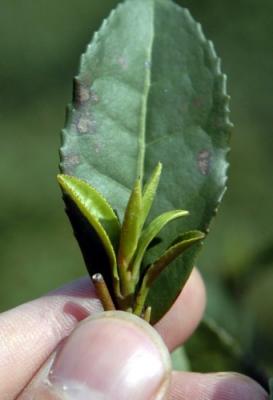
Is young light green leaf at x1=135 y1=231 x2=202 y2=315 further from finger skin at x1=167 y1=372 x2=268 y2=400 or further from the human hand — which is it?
finger skin at x1=167 y1=372 x2=268 y2=400

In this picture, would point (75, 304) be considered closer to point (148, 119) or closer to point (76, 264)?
point (148, 119)

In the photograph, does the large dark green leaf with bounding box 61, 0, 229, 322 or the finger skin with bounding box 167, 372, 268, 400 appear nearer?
the large dark green leaf with bounding box 61, 0, 229, 322

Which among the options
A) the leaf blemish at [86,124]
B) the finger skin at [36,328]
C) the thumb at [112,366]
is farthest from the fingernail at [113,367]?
the leaf blemish at [86,124]

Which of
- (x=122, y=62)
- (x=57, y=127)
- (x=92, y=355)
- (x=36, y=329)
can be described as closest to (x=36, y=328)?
(x=36, y=329)

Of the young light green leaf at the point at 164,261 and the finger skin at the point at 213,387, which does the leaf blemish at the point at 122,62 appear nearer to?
the young light green leaf at the point at 164,261

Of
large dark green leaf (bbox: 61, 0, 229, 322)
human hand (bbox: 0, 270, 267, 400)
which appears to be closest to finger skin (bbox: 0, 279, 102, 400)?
human hand (bbox: 0, 270, 267, 400)

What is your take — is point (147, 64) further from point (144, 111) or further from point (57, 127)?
point (57, 127)

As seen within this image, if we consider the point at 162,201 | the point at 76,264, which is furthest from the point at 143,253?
the point at 76,264
